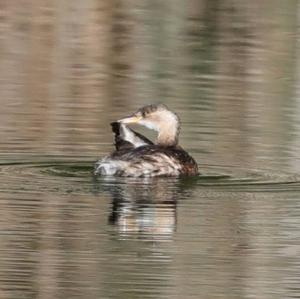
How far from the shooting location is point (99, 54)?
2769 cm

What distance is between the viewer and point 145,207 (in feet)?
45.3

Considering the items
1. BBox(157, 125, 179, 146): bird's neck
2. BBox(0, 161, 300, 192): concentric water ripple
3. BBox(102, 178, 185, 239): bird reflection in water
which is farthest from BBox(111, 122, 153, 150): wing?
BBox(102, 178, 185, 239): bird reflection in water

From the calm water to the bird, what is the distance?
0.47 feet

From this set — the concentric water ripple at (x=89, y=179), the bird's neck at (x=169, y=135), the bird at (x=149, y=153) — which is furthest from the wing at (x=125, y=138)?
the concentric water ripple at (x=89, y=179)

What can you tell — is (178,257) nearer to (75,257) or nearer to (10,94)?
(75,257)

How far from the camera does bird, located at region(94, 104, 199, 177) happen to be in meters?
15.2

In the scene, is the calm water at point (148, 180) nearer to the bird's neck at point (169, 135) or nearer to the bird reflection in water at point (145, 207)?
the bird reflection in water at point (145, 207)

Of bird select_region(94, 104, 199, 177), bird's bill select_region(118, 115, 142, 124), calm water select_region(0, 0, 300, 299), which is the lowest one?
calm water select_region(0, 0, 300, 299)

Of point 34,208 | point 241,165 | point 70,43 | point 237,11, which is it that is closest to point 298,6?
point 237,11

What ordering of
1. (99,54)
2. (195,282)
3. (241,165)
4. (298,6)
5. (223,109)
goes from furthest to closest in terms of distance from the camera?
(298,6) → (99,54) → (223,109) → (241,165) → (195,282)

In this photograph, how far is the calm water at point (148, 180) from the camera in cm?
1158

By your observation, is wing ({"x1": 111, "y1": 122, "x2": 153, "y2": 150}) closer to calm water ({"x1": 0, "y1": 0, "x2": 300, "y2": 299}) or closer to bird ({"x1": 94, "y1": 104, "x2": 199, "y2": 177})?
bird ({"x1": 94, "y1": 104, "x2": 199, "y2": 177})

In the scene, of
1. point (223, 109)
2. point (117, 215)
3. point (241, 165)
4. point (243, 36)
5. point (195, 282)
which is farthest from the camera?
point (243, 36)

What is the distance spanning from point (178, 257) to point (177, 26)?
71.5 feet
